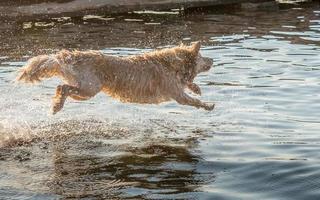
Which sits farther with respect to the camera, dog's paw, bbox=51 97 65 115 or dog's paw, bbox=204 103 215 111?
dog's paw, bbox=204 103 215 111

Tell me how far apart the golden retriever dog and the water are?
42 centimetres

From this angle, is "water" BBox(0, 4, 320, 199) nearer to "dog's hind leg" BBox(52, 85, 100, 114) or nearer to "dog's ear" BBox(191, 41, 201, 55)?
"dog's hind leg" BBox(52, 85, 100, 114)

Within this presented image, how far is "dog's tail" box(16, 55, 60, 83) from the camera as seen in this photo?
7906 millimetres

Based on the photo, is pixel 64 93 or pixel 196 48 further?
pixel 196 48

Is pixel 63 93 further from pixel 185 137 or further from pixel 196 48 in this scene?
pixel 196 48

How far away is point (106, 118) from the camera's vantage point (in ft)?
29.5

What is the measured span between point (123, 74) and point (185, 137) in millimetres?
1115

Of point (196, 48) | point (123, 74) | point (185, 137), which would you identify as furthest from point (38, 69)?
point (196, 48)

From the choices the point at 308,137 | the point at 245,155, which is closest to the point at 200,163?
the point at 245,155

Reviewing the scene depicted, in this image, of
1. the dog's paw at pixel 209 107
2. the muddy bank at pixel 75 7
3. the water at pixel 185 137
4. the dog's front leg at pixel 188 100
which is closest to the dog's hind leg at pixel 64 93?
the water at pixel 185 137

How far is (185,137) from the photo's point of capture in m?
8.09

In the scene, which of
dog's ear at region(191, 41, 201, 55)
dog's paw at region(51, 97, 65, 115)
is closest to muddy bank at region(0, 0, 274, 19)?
dog's ear at region(191, 41, 201, 55)

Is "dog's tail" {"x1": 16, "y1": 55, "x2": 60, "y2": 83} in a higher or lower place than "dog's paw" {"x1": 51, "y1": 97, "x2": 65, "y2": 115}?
higher

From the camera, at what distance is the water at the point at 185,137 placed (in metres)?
6.29
